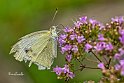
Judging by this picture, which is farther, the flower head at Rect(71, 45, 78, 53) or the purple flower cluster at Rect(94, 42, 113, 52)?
the flower head at Rect(71, 45, 78, 53)

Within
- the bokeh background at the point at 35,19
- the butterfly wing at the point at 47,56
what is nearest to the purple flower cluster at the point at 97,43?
the butterfly wing at the point at 47,56

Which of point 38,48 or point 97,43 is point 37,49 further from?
point 97,43

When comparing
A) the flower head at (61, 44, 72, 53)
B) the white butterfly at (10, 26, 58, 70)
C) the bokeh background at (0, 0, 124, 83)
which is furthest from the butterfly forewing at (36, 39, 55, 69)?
the bokeh background at (0, 0, 124, 83)

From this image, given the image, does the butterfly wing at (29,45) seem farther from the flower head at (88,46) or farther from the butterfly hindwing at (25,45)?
the flower head at (88,46)

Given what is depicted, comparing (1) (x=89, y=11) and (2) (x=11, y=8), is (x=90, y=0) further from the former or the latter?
(2) (x=11, y=8)

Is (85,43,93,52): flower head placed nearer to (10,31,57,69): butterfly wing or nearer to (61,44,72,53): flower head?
(61,44,72,53): flower head

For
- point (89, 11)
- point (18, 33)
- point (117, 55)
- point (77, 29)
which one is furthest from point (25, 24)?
point (117, 55)
